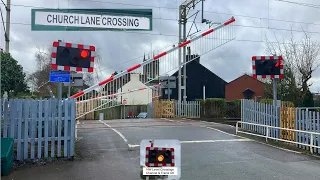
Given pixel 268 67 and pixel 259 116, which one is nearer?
pixel 268 67

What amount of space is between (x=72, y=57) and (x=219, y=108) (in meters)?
18.0

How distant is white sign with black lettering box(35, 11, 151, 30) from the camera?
6520 mm

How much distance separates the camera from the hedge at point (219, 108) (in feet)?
82.3

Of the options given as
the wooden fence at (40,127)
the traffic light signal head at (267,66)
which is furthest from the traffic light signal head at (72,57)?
the traffic light signal head at (267,66)

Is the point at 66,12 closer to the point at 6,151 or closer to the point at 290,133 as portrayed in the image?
the point at 6,151

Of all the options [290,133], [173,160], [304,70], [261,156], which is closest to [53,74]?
[173,160]

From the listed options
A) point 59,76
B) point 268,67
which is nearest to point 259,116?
point 268,67

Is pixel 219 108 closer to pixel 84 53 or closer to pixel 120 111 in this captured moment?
pixel 120 111

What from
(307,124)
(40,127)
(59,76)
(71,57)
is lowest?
(307,124)

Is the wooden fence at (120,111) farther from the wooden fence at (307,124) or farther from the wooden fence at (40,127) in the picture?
the wooden fence at (40,127)

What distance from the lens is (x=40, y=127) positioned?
27.0 feet

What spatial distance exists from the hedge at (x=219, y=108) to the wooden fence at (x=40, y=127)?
17.8 metres

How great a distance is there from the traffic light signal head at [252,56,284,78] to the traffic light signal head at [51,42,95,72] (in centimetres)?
624

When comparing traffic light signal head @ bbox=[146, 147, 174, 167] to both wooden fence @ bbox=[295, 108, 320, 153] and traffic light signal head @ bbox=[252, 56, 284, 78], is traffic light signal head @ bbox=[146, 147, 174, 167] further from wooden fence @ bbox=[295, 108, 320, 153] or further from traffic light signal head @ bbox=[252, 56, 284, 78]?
traffic light signal head @ bbox=[252, 56, 284, 78]
